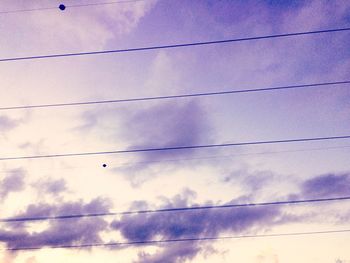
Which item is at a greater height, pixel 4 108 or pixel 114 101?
pixel 4 108

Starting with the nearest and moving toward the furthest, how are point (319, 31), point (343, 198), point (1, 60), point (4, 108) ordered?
1. point (319, 31)
2. point (1, 60)
3. point (4, 108)
4. point (343, 198)

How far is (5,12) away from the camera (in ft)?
44.8

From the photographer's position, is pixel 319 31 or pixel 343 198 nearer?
pixel 319 31

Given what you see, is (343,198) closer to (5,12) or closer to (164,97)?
(164,97)

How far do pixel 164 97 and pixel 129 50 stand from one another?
6.97 feet

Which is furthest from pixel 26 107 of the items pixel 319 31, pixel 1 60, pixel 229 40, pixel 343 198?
pixel 343 198

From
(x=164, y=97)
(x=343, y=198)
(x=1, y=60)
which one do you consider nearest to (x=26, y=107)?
(x=1, y=60)

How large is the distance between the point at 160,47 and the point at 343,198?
9.65 m

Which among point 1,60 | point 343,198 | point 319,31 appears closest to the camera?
point 319,31

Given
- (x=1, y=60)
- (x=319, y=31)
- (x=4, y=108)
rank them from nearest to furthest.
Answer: (x=319, y=31)
(x=1, y=60)
(x=4, y=108)

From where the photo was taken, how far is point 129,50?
1232cm

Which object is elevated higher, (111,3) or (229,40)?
(111,3)

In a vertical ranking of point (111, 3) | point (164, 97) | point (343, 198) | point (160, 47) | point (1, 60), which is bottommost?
point (343, 198)

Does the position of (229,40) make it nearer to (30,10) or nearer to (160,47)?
(160,47)
